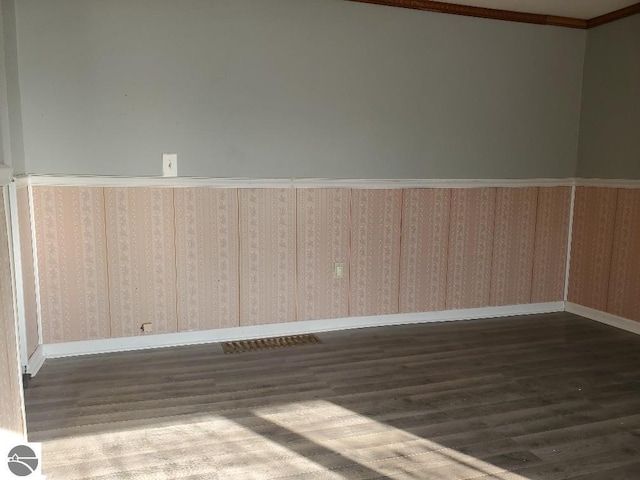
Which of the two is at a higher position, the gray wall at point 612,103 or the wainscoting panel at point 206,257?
the gray wall at point 612,103

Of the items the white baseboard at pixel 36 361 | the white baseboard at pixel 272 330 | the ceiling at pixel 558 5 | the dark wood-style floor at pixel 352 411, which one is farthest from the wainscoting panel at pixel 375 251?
the white baseboard at pixel 36 361

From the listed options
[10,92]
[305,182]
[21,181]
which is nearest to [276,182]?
[305,182]

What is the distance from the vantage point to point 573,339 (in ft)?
12.2

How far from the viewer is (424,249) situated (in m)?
3.98

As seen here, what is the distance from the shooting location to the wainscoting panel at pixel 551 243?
4.29m

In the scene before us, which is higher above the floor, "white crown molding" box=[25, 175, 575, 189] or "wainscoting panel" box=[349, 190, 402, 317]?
"white crown molding" box=[25, 175, 575, 189]

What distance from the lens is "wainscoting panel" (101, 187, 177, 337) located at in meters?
3.26

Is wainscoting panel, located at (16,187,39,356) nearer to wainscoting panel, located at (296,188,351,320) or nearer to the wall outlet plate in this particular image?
the wall outlet plate

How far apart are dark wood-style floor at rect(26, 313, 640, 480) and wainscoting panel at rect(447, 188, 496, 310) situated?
0.52 m

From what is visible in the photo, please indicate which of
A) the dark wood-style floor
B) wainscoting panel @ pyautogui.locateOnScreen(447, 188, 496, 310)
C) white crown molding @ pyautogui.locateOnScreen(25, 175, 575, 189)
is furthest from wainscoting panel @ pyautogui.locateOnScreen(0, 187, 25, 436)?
wainscoting panel @ pyautogui.locateOnScreen(447, 188, 496, 310)

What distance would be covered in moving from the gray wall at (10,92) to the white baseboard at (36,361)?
1.08 metres

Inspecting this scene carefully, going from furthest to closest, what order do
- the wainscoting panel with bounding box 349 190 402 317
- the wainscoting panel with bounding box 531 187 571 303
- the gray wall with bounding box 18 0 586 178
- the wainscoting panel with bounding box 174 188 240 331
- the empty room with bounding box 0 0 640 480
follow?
the wainscoting panel with bounding box 531 187 571 303
the wainscoting panel with bounding box 349 190 402 317
the wainscoting panel with bounding box 174 188 240 331
the gray wall with bounding box 18 0 586 178
the empty room with bounding box 0 0 640 480

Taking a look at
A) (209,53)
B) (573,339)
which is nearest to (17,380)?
(209,53)

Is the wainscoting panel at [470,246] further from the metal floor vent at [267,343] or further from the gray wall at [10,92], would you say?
the gray wall at [10,92]
